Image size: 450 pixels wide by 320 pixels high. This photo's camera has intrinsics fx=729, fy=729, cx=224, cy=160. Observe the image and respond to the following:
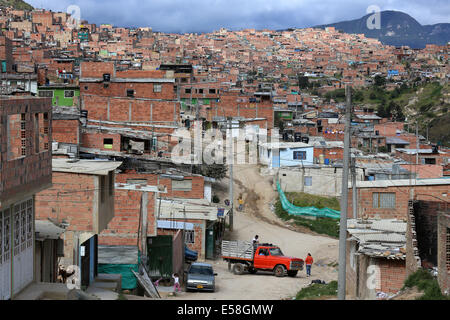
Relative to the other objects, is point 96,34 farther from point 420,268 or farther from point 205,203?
point 420,268

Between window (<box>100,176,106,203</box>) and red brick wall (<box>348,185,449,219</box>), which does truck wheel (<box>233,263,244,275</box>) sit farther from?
window (<box>100,176,106,203</box>)

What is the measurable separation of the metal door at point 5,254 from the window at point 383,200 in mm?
16909

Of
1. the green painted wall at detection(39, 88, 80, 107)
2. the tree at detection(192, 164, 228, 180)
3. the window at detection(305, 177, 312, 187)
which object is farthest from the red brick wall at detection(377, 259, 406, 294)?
the green painted wall at detection(39, 88, 80, 107)

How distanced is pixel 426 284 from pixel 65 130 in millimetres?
19253

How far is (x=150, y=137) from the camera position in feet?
114

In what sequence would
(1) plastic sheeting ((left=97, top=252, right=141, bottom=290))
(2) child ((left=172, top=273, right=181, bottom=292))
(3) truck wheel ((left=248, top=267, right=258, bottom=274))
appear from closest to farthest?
(1) plastic sheeting ((left=97, top=252, right=141, bottom=290))
(2) child ((left=172, top=273, right=181, bottom=292))
(3) truck wheel ((left=248, top=267, right=258, bottom=274))

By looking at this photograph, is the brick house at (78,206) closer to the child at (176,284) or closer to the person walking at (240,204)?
the child at (176,284)

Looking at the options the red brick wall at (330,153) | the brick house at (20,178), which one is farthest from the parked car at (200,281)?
the red brick wall at (330,153)

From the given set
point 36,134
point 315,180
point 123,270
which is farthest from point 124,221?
point 315,180

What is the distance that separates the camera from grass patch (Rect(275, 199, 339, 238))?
32.7 m

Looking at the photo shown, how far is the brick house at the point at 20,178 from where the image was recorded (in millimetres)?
10883

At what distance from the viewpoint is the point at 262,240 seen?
30266 millimetres

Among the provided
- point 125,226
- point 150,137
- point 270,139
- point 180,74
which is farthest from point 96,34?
→ point 125,226

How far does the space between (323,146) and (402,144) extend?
39.8 feet
